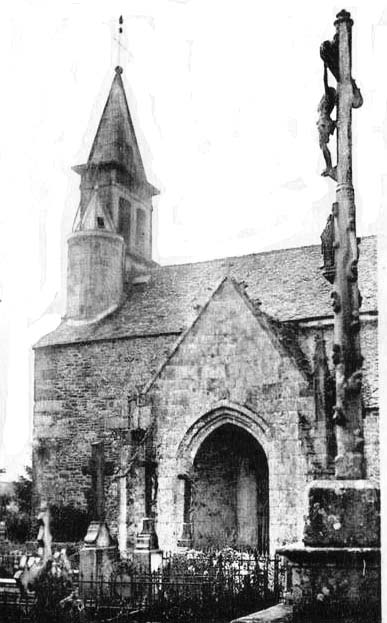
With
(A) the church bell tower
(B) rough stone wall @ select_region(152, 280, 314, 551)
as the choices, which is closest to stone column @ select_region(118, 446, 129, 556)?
(B) rough stone wall @ select_region(152, 280, 314, 551)

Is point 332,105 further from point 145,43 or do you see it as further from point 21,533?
point 21,533

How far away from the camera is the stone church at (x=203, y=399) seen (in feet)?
42.3

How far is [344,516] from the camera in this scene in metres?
3.99

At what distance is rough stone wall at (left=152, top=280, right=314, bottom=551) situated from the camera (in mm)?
12914

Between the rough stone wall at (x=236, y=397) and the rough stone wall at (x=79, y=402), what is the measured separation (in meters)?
2.79

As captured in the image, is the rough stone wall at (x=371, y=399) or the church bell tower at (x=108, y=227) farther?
the church bell tower at (x=108, y=227)

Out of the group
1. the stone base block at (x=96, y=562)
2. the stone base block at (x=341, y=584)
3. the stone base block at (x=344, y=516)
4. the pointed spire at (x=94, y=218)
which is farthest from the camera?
the pointed spire at (x=94, y=218)

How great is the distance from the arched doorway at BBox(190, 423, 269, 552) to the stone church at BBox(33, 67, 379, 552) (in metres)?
0.03

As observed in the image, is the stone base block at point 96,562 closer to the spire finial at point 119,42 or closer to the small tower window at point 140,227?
the spire finial at point 119,42

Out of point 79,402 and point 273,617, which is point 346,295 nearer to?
point 273,617

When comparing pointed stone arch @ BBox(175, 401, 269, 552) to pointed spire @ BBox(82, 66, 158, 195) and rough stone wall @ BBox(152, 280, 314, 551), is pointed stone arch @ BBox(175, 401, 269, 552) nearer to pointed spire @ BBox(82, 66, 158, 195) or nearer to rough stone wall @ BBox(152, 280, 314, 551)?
rough stone wall @ BBox(152, 280, 314, 551)

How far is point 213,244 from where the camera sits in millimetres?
11562

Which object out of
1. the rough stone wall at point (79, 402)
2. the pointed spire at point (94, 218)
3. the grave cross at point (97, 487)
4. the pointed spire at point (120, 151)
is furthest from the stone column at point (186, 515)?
the pointed spire at point (94, 218)

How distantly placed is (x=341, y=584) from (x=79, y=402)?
47.1 feet
